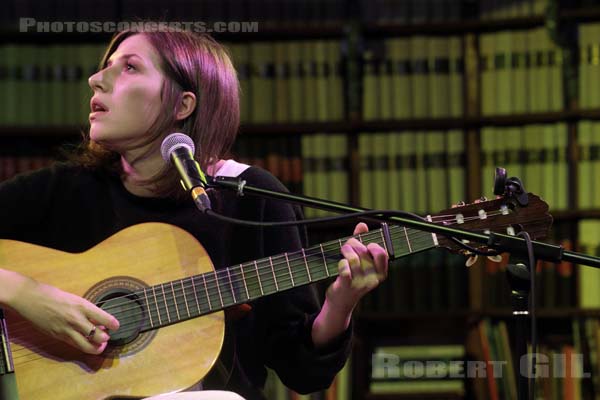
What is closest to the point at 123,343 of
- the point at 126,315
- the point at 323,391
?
the point at 126,315

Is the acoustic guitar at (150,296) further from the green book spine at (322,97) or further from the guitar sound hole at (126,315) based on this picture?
the green book spine at (322,97)

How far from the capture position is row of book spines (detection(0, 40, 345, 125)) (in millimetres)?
3455

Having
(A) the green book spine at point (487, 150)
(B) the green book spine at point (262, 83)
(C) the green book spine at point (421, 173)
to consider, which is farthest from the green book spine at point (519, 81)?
(B) the green book spine at point (262, 83)

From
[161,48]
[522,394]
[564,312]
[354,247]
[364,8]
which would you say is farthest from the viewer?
[364,8]

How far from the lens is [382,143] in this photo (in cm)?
348

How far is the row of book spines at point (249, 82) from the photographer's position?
3.46 metres

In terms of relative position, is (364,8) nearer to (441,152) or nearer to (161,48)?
(441,152)

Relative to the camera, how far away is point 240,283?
1677 millimetres

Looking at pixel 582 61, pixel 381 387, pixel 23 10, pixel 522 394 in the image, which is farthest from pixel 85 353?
pixel 582 61

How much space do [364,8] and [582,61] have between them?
2.88 ft

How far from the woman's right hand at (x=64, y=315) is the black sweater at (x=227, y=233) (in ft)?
0.69

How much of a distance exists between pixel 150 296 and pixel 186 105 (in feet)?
1.53

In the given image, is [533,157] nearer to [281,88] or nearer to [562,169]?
[562,169]
